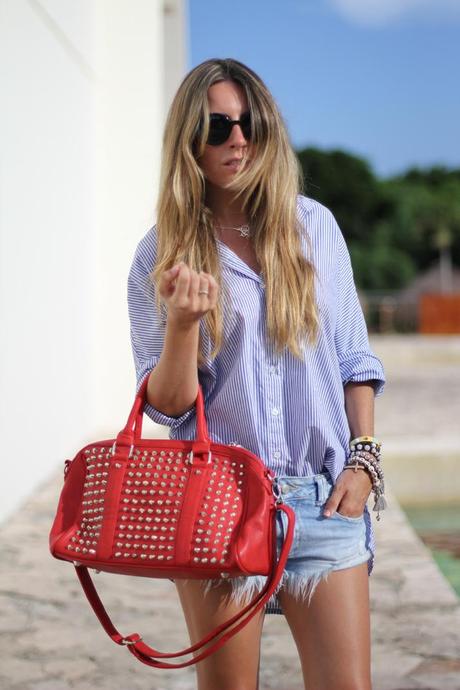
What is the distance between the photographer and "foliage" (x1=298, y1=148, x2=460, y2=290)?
185 ft

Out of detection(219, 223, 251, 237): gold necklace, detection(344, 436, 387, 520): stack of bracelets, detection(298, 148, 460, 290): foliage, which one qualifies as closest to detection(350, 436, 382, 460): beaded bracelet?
detection(344, 436, 387, 520): stack of bracelets

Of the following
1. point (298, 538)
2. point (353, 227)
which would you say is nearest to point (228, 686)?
point (298, 538)

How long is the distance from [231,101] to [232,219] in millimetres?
234

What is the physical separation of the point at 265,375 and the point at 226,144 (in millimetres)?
461

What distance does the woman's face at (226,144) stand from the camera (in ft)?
6.52

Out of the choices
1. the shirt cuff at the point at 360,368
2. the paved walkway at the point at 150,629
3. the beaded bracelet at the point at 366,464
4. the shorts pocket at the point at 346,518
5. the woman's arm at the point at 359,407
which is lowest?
the paved walkway at the point at 150,629

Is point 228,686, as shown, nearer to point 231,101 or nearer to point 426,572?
point 231,101

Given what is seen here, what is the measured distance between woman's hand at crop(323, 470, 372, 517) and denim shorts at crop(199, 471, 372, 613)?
14mm

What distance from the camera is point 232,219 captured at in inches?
81.4

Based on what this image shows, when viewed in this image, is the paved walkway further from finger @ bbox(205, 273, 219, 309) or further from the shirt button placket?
finger @ bbox(205, 273, 219, 309)

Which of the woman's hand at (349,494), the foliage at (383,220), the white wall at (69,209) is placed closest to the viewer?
the woman's hand at (349,494)

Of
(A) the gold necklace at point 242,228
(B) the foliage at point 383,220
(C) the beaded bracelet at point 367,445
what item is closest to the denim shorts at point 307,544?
(C) the beaded bracelet at point 367,445

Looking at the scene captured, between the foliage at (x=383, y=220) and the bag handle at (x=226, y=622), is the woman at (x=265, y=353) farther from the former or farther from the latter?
the foliage at (x=383, y=220)

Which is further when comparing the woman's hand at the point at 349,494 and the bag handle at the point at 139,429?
the woman's hand at the point at 349,494
